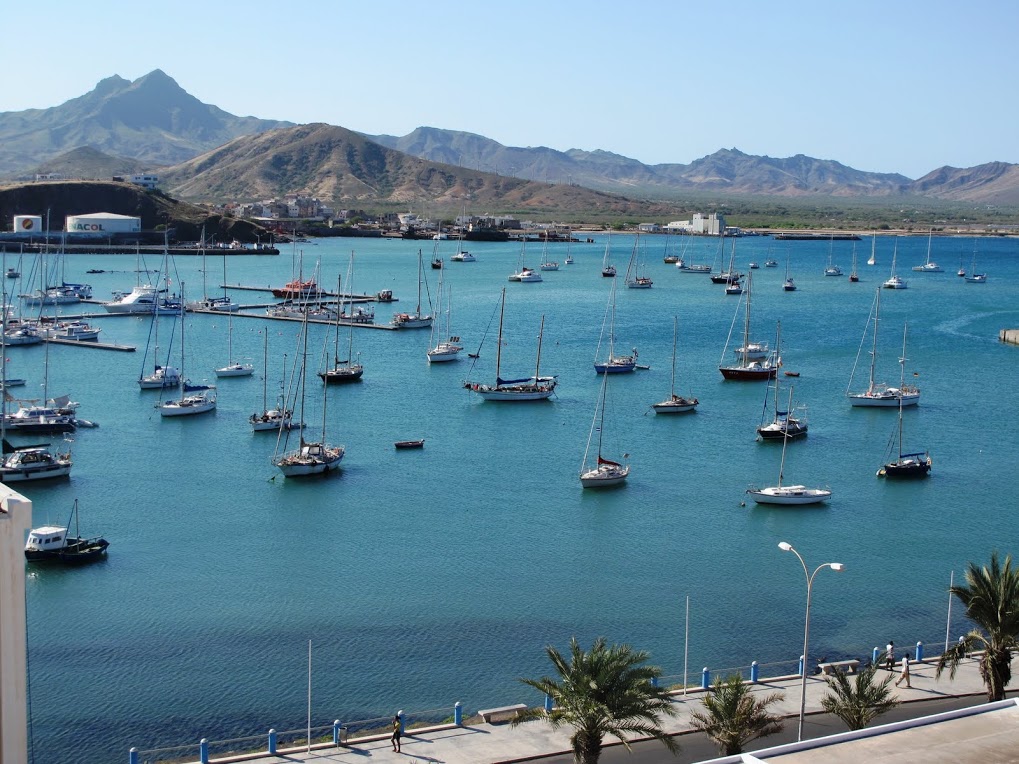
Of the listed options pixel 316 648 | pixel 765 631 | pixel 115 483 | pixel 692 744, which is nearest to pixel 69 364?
pixel 115 483

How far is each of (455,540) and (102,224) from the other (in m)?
122

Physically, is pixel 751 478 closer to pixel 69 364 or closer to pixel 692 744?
pixel 692 744

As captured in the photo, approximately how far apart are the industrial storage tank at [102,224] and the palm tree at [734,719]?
135384 millimetres

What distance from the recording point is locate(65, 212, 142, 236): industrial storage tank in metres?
143

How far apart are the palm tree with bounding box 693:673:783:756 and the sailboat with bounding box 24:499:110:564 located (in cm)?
1766

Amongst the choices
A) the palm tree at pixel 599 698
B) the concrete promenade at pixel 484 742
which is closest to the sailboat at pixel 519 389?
the concrete promenade at pixel 484 742

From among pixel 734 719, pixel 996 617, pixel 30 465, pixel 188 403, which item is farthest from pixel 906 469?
pixel 30 465

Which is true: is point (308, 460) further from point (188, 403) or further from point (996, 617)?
point (996, 617)

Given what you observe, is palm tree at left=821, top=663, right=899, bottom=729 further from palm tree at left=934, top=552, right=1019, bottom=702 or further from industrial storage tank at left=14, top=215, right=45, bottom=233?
industrial storage tank at left=14, top=215, right=45, bottom=233

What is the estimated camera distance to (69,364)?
201 ft

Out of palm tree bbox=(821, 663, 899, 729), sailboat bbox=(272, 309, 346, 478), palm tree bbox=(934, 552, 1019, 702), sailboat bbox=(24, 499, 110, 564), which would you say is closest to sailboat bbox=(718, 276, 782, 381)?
sailboat bbox=(272, 309, 346, 478)

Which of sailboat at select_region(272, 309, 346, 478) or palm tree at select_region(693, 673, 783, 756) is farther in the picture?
sailboat at select_region(272, 309, 346, 478)

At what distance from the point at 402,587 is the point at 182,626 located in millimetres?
5090

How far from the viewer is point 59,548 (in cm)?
3016
